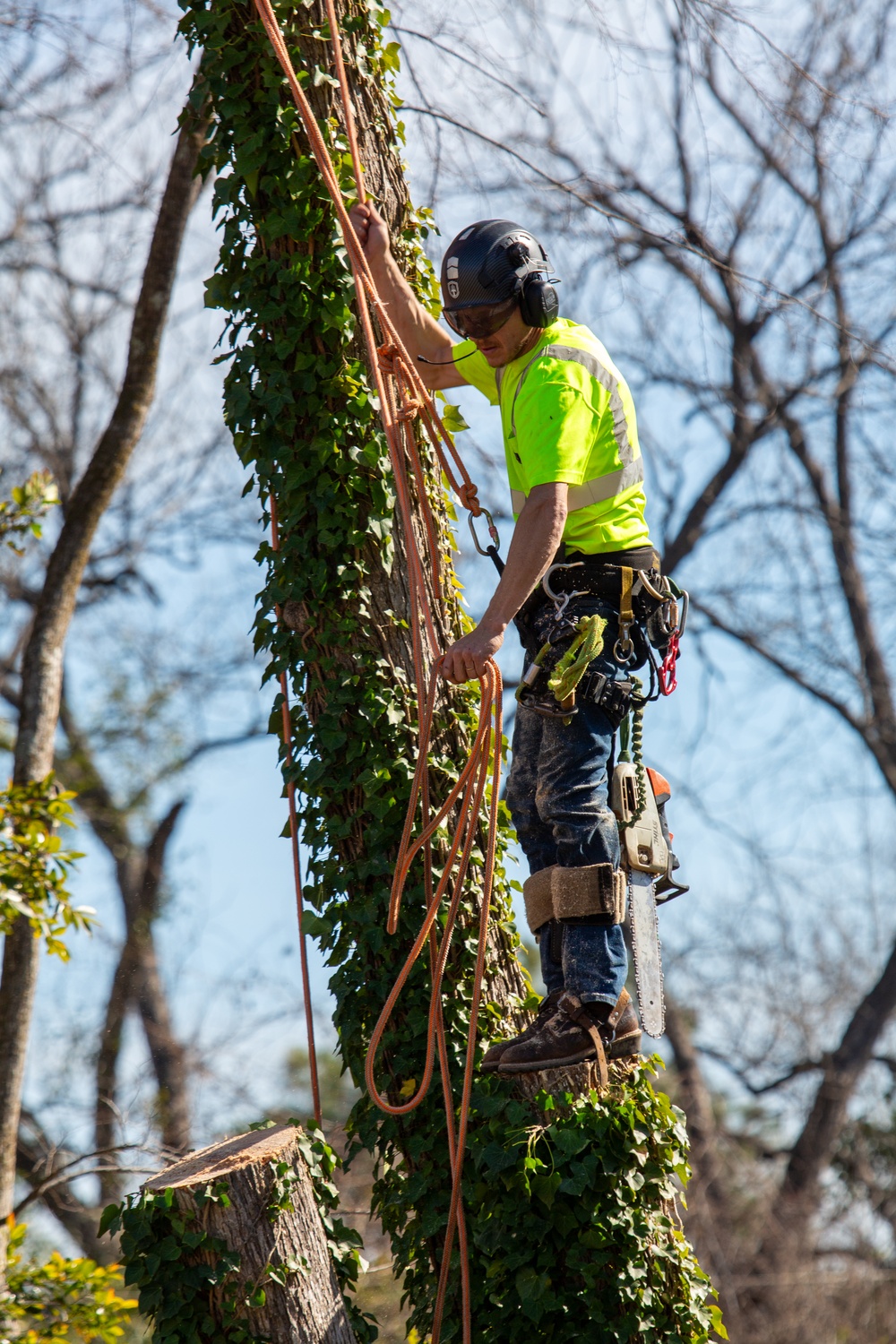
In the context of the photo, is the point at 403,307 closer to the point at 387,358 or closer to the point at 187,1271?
the point at 387,358

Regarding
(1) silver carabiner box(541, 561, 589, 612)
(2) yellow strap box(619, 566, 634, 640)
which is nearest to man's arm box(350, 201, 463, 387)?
(1) silver carabiner box(541, 561, 589, 612)

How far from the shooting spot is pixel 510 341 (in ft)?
11.8

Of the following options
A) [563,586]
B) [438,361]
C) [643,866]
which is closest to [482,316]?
[438,361]

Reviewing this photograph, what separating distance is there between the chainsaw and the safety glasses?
3.92 feet

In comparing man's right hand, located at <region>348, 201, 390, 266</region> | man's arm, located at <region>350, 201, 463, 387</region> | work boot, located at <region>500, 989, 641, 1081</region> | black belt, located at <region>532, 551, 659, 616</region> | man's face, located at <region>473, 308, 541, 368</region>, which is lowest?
work boot, located at <region>500, 989, 641, 1081</region>

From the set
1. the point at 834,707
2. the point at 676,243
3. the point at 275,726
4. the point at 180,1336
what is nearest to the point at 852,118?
the point at 676,243

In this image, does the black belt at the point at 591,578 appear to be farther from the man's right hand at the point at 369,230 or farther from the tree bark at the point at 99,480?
the tree bark at the point at 99,480

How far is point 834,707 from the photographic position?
13.1 meters

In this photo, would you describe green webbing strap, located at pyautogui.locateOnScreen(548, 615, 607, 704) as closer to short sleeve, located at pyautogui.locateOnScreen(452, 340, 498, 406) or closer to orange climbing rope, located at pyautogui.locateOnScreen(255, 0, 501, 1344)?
orange climbing rope, located at pyautogui.locateOnScreen(255, 0, 501, 1344)

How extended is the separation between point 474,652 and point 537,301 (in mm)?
975

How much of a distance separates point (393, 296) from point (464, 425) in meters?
0.43

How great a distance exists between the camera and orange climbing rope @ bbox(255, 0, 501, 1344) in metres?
3.28

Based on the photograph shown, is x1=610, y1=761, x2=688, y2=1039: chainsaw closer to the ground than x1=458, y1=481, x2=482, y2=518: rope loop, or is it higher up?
closer to the ground

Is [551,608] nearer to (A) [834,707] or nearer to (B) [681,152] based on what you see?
(B) [681,152]
